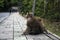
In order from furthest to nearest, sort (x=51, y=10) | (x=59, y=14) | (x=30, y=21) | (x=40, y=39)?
(x=51, y=10) → (x=59, y=14) → (x=30, y=21) → (x=40, y=39)

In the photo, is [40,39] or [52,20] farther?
[52,20]

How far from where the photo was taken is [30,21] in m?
11.4

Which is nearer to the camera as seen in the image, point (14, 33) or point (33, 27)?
point (33, 27)

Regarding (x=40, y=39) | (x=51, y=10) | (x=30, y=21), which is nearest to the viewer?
(x=40, y=39)

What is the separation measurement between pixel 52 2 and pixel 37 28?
873 cm

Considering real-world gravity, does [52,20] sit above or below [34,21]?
below

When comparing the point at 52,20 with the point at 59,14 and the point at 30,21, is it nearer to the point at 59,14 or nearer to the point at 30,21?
the point at 59,14

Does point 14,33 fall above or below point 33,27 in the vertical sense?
below

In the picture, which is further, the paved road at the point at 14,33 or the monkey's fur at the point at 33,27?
the monkey's fur at the point at 33,27

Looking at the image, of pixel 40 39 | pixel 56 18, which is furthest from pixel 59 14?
pixel 40 39

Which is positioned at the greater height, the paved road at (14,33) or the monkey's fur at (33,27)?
the monkey's fur at (33,27)

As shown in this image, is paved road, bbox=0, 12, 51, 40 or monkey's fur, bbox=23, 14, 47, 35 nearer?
paved road, bbox=0, 12, 51, 40

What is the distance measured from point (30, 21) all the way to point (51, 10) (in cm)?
840

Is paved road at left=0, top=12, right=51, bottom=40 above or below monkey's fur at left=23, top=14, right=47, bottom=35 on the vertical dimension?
below
